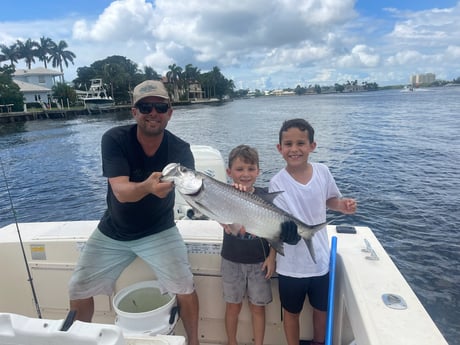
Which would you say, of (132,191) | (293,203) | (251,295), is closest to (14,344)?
(132,191)

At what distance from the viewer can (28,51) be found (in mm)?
81938

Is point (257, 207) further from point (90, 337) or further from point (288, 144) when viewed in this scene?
point (90, 337)

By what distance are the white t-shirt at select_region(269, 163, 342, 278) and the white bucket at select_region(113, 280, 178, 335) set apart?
981mm

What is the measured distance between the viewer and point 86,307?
3148 mm

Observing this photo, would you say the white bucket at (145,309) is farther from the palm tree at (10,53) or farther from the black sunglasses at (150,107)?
the palm tree at (10,53)

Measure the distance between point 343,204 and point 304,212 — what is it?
0.34 m

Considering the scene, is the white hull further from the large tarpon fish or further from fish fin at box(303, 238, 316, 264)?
the large tarpon fish

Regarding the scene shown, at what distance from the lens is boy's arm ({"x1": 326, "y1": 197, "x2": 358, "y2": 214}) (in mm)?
2855

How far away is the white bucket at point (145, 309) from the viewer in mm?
2725

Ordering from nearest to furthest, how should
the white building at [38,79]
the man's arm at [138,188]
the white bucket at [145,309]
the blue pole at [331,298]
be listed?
the blue pole at [331,298] → the man's arm at [138,188] → the white bucket at [145,309] → the white building at [38,79]

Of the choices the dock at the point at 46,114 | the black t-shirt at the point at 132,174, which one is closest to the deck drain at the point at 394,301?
the black t-shirt at the point at 132,174

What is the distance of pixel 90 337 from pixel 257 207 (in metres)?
1.33

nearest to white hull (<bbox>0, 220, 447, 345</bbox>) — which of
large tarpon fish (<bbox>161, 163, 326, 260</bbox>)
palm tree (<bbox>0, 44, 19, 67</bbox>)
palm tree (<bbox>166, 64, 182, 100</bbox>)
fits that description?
large tarpon fish (<bbox>161, 163, 326, 260</bbox>)

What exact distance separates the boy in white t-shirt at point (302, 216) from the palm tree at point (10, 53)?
3682 inches
